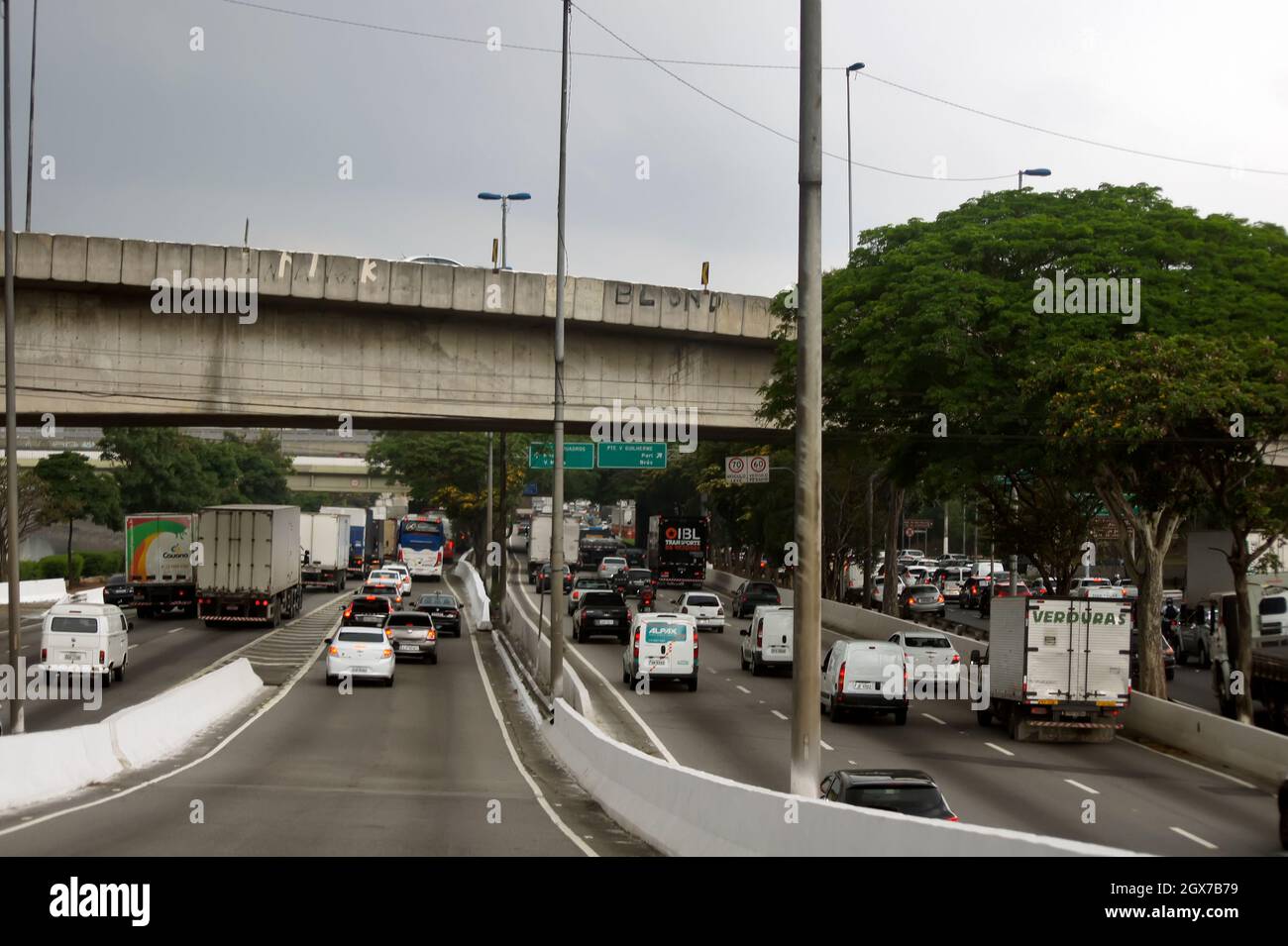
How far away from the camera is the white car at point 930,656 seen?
36906 mm

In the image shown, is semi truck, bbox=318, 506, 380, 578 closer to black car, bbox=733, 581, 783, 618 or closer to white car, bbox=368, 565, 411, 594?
white car, bbox=368, 565, 411, 594

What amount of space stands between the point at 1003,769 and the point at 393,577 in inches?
1889

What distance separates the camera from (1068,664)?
93.9 ft

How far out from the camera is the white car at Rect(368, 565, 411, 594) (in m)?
66.9

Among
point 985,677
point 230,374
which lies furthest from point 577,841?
point 230,374

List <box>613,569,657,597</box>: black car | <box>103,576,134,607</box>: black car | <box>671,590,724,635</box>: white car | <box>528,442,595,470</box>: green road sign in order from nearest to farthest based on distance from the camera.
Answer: <box>528,442,595,470</box>: green road sign
<box>671,590,724,635</box>: white car
<box>103,576,134,607</box>: black car
<box>613,569,657,597</box>: black car

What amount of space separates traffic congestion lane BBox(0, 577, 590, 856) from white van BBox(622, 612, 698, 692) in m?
4.10

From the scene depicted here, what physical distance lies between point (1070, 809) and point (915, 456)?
17925 millimetres

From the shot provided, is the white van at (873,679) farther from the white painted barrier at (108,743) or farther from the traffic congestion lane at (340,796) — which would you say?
the white painted barrier at (108,743)

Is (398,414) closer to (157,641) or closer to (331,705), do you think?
(331,705)

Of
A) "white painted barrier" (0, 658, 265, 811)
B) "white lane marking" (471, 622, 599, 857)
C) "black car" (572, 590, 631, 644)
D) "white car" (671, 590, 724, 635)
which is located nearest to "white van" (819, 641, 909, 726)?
"white lane marking" (471, 622, 599, 857)

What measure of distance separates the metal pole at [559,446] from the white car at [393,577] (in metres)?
35.0

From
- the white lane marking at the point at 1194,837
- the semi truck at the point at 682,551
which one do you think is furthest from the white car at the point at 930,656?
the semi truck at the point at 682,551
